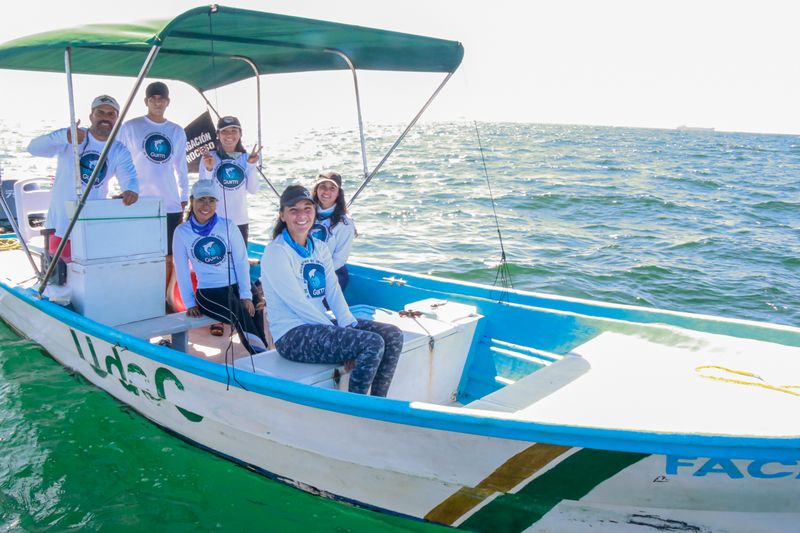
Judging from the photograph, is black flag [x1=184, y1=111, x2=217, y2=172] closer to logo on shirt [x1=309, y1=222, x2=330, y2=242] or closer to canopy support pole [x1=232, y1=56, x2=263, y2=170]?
canopy support pole [x1=232, y1=56, x2=263, y2=170]

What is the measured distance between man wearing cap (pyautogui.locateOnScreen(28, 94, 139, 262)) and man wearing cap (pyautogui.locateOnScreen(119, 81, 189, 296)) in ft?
1.52

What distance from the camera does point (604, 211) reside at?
15242 millimetres

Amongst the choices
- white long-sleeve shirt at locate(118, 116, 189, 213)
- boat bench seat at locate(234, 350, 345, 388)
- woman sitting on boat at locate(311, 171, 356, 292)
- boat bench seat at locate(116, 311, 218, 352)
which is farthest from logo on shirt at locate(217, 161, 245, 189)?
boat bench seat at locate(234, 350, 345, 388)

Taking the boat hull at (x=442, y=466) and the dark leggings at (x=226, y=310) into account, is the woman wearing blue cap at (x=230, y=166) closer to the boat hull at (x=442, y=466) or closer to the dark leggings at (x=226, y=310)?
the dark leggings at (x=226, y=310)

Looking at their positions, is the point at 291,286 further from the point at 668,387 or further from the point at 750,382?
the point at 750,382

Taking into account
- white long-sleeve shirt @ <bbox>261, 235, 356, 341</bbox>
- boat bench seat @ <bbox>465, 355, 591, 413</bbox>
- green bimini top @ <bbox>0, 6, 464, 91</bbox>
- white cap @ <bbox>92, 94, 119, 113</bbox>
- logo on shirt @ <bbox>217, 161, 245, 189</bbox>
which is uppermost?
green bimini top @ <bbox>0, 6, 464, 91</bbox>

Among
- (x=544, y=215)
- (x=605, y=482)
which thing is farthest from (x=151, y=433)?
(x=544, y=215)

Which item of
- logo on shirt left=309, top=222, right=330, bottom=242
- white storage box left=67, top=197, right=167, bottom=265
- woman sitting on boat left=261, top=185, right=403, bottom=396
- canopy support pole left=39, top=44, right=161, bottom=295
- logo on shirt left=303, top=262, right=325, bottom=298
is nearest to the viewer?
canopy support pole left=39, top=44, right=161, bottom=295

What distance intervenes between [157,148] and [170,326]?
1675mm

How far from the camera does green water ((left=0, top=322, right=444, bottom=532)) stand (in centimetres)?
373

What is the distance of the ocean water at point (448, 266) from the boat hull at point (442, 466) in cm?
23

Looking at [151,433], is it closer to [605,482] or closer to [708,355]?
[605,482]

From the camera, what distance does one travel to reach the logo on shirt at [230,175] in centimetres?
540

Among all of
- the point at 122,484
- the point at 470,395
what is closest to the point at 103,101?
the point at 122,484
